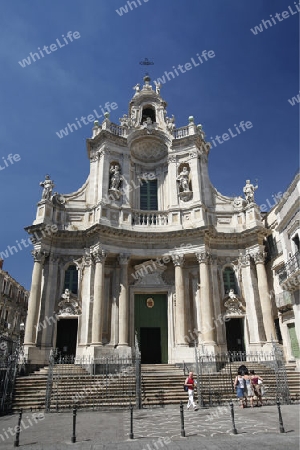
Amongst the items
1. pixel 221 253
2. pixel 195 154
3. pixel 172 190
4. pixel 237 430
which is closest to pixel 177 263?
pixel 221 253

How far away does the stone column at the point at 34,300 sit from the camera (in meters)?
20.2

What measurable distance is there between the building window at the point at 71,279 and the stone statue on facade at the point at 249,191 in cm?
1383

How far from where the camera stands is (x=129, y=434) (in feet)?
30.3

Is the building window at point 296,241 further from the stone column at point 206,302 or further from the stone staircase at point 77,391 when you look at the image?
the stone staircase at point 77,391

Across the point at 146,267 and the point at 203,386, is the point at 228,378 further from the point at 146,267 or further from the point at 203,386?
the point at 146,267

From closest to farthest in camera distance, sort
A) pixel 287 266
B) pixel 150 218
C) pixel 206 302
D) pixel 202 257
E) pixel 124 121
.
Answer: pixel 287 266 < pixel 206 302 < pixel 202 257 < pixel 150 218 < pixel 124 121

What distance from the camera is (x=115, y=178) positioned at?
2517cm

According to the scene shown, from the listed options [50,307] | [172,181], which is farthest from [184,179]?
[50,307]

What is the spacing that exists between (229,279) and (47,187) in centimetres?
1472

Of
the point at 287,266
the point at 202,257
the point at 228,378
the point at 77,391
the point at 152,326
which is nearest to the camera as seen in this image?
the point at 77,391

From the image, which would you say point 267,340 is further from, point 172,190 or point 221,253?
point 172,190

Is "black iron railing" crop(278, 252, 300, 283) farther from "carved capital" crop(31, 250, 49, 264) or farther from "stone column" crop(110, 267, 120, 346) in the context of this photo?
"carved capital" crop(31, 250, 49, 264)

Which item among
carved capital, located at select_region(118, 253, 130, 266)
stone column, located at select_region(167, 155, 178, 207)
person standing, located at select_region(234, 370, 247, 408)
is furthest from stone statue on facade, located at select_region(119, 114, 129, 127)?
person standing, located at select_region(234, 370, 247, 408)

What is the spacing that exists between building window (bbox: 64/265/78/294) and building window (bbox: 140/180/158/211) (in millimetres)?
7249
